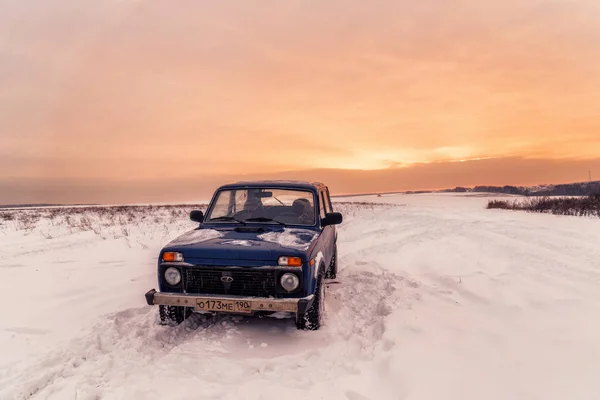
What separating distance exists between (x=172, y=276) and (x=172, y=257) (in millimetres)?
233

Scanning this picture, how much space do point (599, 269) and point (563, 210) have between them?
1529 centimetres

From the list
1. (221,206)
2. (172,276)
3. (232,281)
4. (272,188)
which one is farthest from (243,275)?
(272,188)

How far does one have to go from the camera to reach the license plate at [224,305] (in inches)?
161

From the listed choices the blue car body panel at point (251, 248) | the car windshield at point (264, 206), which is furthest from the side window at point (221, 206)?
the blue car body panel at point (251, 248)

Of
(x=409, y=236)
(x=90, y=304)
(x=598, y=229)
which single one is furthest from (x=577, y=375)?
(x=598, y=229)

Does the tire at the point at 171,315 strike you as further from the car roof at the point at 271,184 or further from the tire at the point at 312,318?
the car roof at the point at 271,184

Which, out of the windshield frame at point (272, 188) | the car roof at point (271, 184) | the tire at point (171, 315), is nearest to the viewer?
the tire at point (171, 315)

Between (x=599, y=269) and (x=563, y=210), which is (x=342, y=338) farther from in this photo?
(x=563, y=210)

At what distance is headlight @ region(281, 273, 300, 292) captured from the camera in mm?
4148

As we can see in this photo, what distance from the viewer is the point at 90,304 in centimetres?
568

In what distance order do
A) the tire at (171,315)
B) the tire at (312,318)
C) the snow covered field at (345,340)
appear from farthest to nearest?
the tire at (171,315), the tire at (312,318), the snow covered field at (345,340)

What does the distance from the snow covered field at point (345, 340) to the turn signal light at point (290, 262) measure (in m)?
0.93

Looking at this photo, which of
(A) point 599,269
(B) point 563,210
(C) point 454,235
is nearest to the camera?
(A) point 599,269

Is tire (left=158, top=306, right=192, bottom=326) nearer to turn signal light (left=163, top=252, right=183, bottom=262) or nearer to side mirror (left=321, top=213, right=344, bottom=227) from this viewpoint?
turn signal light (left=163, top=252, right=183, bottom=262)
